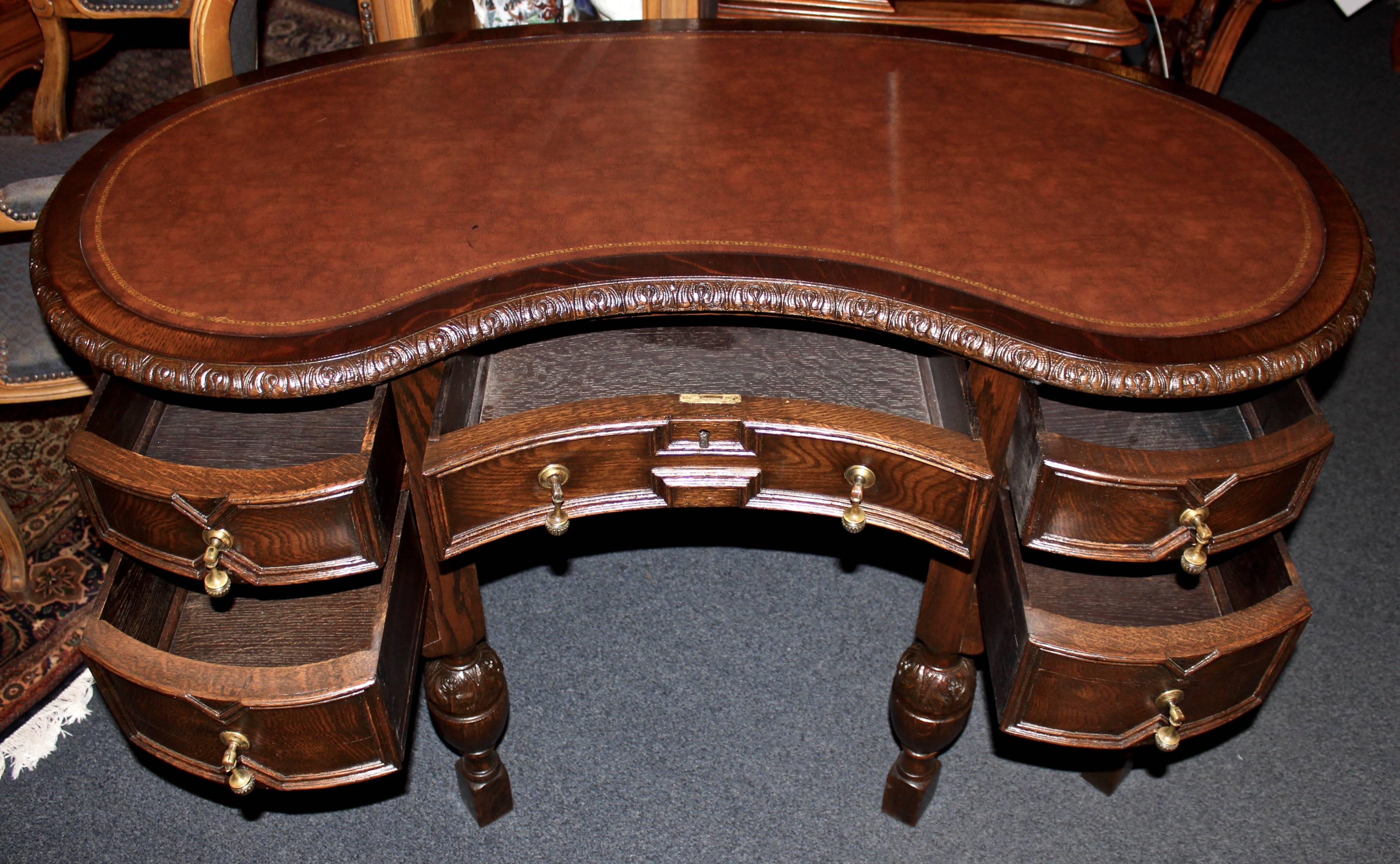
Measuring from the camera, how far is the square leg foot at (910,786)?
1360 millimetres

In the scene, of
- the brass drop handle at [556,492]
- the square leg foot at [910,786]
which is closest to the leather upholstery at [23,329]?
the brass drop handle at [556,492]

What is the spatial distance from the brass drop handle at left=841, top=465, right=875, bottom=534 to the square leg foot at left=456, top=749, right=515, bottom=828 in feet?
1.75

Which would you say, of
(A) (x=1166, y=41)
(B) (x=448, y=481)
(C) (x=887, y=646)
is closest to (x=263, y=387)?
(B) (x=448, y=481)

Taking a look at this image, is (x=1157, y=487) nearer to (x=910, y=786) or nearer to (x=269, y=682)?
(x=910, y=786)

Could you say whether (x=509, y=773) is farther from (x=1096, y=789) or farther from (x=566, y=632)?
(x=1096, y=789)

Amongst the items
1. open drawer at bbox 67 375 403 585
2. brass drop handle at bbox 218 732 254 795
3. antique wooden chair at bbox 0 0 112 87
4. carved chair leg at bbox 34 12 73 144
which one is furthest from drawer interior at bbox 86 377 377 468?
antique wooden chair at bbox 0 0 112 87

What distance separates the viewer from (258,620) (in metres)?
1.23

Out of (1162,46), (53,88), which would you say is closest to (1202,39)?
(1162,46)

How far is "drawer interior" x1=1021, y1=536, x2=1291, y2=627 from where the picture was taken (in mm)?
1235

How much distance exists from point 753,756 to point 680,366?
568 millimetres

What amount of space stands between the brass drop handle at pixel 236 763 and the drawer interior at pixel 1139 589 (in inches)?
29.9

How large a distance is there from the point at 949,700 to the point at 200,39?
3.79 feet

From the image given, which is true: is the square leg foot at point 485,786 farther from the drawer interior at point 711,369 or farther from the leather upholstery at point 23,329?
the leather upholstery at point 23,329

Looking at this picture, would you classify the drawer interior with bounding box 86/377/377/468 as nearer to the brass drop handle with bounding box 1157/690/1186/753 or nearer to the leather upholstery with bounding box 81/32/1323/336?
the leather upholstery with bounding box 81/32/1323/336
